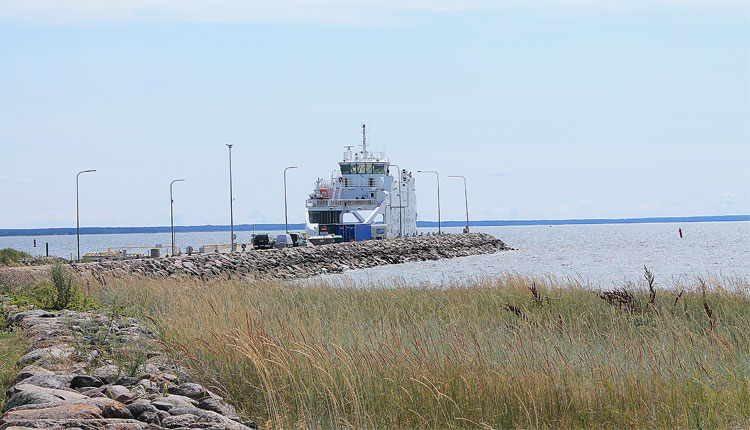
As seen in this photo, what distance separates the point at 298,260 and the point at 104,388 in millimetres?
45271

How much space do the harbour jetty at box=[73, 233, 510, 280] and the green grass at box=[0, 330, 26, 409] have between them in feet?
40.6

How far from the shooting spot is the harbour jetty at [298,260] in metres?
34.1

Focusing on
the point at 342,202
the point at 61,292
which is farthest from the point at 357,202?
the point at 61,292

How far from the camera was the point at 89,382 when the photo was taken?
7191 millimetres

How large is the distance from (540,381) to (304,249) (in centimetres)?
4897

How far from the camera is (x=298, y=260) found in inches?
2047

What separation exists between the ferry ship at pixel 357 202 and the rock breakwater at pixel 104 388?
5793cm

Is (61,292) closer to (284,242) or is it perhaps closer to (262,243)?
(284,242)

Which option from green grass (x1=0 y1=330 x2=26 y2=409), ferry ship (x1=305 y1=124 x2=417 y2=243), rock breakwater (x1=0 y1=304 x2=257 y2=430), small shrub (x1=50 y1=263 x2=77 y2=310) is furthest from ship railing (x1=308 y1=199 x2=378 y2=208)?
rock breakwater (x1=0 y1=304 x2=257 y2=430)

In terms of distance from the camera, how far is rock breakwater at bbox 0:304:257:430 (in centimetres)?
580

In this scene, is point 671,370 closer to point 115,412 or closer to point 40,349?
point 115,412

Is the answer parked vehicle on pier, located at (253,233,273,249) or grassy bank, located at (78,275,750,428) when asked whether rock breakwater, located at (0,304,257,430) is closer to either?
grassy bank, located at (78,275,750,428)

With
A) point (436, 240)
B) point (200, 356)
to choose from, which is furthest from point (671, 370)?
point (436, 240)

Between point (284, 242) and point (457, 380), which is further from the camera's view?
point (284, 242)
